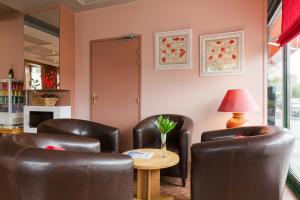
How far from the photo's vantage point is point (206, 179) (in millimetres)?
1559

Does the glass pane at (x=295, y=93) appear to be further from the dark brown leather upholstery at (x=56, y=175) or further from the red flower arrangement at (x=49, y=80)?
the red flower arrangement at (x=49, y=80)

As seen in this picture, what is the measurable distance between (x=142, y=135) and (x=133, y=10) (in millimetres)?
2257

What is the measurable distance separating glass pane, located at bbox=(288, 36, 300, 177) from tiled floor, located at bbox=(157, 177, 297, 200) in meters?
0.40

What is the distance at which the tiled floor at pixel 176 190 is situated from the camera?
2376mm

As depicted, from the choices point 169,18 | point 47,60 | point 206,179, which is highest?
point 169,18

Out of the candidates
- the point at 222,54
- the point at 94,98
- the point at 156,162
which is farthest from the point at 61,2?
the point at 156,162

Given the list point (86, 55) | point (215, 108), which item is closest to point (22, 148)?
point (215, 108)

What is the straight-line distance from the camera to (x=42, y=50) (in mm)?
3920

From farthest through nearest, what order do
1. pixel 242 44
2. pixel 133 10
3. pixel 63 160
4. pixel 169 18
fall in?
pixel 133 10 < pixel 169 18 < pixel 242 44 < pixel 63 160

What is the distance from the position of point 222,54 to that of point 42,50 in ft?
10.4

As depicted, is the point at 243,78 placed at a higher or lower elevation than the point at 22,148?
higher

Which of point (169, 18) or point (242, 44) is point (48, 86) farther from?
point (242, 44)

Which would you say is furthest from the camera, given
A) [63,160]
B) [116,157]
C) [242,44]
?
[242,44]

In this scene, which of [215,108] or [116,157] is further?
[215,108]
